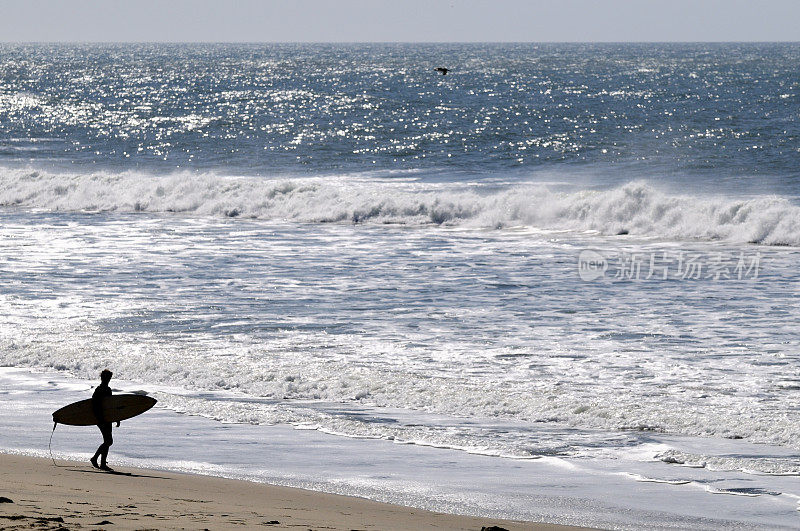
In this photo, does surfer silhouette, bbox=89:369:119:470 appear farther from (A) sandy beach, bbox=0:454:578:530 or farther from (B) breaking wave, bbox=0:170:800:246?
(B) breaking wave, bbox=0:170:800:246

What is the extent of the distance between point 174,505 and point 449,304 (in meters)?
10.6

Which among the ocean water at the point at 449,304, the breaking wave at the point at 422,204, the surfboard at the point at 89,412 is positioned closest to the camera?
the surfboard at the point at 89,412

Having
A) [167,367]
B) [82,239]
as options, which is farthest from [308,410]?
[82,239]

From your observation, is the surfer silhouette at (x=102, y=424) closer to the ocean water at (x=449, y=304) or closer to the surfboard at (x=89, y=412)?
the surfboard at (x=89, y=412)

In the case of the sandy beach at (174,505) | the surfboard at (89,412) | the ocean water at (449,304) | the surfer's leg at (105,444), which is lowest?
the sandy beach at (174,505)

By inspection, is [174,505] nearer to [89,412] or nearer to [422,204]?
[89,412]

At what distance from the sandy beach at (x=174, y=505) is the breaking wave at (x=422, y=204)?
761 inches

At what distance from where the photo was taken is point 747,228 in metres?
27.1

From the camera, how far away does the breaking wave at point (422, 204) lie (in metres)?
28.2

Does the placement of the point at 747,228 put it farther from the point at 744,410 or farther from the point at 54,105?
the point at 54,105

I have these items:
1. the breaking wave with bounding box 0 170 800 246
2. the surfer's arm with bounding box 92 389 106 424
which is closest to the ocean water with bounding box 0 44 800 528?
the breaking wave with bounding box 0 170 800 246

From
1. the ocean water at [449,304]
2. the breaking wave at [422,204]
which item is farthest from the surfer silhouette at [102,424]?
the breaking wave at [422,204]

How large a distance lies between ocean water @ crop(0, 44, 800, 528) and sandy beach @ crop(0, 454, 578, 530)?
49 cm

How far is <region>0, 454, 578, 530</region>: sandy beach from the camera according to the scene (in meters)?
7.67
